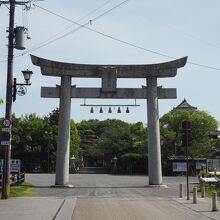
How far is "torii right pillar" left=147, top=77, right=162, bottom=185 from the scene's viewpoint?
109 feet

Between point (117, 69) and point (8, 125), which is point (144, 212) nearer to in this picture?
point (8, 125)

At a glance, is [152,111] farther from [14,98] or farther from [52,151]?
[52,151]

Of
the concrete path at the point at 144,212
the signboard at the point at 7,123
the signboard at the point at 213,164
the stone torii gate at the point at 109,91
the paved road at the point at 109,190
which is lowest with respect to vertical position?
the concrete path at the point at 144,212

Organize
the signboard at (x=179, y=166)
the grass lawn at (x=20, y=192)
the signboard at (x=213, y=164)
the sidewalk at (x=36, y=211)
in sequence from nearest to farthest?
the sidewalk at (x=36, y=211)
the grass lawn at (x=20, y=192)
the signboard at (x=213, y=164)
the signboard at (x=179, y=166)

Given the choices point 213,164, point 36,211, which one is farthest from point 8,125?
point 213,164

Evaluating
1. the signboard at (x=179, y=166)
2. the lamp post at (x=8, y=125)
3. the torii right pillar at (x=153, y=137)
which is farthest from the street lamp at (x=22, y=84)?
the signboard at (x=179, y=166)

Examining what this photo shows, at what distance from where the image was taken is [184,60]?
33562 mm

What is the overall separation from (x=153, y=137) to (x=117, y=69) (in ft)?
18.5

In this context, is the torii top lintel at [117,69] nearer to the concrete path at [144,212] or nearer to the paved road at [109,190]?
the paved road at [109,190]

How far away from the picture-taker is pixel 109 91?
34.0 m

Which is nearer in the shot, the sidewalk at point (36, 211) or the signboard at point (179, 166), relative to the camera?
the sidewalk at point (36, 211)

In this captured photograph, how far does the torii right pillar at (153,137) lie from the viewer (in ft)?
109

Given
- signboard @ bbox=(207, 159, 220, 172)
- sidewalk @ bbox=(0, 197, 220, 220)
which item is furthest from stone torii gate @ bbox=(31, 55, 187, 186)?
sidewalk @ bbox=(0, 197, 220, 220)

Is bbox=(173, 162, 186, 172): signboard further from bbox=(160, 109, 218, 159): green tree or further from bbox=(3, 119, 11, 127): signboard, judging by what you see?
bbox=(3, 119, 11, 127): signboard
